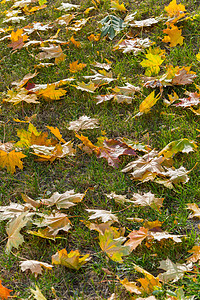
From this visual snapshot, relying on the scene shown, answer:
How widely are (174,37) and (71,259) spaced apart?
232 cm

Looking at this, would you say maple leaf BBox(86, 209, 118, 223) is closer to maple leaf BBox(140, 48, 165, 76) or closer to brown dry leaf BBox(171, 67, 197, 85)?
brown dry leaf BBox(171, 67, 197, 85)

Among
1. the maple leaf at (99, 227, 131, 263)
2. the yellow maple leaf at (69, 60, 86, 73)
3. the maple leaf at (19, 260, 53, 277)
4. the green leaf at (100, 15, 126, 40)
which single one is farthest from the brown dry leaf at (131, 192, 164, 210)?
the green leaf at (100, 15, 126, 40)

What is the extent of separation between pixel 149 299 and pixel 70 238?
577mm

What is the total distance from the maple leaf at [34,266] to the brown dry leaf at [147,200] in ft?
1.99

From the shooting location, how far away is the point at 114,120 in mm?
2480

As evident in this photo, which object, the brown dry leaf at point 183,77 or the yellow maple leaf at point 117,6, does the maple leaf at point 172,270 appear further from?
the yellow maple leaf at point 117,6

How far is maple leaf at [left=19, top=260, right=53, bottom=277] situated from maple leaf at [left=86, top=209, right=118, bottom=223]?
1.11 feet

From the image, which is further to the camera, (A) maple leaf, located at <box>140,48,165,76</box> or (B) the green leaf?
(B) the green leaf

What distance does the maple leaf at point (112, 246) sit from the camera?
1.60m

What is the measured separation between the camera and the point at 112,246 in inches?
64.0

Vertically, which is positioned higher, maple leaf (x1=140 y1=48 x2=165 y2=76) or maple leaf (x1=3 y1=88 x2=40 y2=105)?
maple leaf (x1=140 y1=48 x2=165 y2=76)

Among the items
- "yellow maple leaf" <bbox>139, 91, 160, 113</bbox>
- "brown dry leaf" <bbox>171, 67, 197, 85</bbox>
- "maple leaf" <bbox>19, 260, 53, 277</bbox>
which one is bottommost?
"maple leaf" <bbox>19, 260, 53, 277</bbox>

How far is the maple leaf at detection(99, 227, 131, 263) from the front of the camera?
160 cm

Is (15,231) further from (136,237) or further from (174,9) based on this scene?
(174,9)
